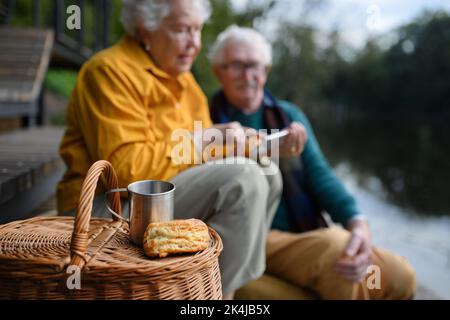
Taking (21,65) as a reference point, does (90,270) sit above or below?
below

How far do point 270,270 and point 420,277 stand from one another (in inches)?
64.1

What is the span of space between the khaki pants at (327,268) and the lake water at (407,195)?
61 centimetres

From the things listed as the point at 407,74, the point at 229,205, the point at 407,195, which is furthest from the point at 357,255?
the point at 407,74

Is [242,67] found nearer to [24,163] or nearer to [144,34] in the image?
[144,34]

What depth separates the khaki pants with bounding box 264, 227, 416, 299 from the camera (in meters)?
1.80

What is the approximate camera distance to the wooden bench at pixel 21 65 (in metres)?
2.69

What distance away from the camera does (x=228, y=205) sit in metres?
1.40

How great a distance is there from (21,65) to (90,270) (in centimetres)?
259

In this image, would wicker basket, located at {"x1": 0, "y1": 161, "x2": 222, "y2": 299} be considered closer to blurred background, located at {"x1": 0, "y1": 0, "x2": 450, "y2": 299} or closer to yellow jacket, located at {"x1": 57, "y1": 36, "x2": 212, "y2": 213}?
yellow jacket, located at {"x1": 57, "y1": 36, "x2": 212, "y2": 213}

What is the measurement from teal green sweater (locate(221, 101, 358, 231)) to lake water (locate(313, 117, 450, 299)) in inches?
30.0

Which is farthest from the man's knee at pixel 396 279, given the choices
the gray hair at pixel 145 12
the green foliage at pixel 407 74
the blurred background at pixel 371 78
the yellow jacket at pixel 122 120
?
the green foliage at pixel 407 74

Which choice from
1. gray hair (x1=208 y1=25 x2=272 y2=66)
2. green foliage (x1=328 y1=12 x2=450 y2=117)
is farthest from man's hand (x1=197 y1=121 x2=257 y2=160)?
green foliage (x1=328 y1=12 x2=450 y2=117)

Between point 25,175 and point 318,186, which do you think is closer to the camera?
point 25,175
